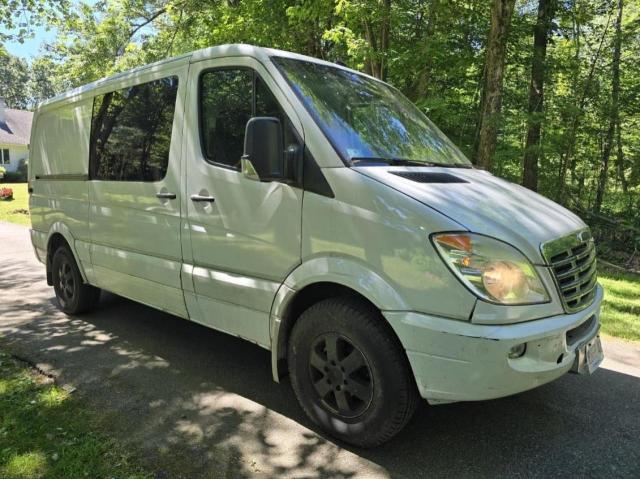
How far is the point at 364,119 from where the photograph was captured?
3.38 metres

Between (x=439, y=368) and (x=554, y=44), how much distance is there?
12.1m

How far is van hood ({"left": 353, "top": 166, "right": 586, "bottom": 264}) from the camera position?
8.30ft

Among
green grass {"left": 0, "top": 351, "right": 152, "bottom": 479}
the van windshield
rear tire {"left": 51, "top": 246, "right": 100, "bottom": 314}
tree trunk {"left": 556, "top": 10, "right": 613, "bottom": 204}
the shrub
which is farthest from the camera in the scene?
the shrub

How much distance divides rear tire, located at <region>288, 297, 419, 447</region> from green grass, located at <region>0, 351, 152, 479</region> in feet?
3.40

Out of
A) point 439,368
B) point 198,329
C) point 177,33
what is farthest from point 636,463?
point 177,33

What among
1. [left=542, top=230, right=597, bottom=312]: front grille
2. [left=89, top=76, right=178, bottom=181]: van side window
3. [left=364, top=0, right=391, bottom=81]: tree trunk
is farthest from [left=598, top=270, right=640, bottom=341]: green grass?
[left=364, top=0, right=391, bottom=81]: tree trunk

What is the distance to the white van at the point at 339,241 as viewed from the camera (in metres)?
2.46

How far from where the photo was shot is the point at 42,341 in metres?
4.71

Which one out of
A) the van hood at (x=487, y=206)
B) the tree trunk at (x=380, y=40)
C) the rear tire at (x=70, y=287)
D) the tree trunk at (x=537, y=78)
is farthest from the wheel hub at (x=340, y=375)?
the tree trunk at (x=537, y=78)

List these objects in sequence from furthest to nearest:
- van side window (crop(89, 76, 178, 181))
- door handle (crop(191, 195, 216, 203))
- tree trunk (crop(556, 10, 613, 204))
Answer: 1. tree trunk (crop(556, 10, 613, 204))
2. van side window (crop(89, 76, 178, 181))
3. door handle (crop(191, 195, 216, 203))

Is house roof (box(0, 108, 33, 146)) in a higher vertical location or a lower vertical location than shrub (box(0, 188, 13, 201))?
higher

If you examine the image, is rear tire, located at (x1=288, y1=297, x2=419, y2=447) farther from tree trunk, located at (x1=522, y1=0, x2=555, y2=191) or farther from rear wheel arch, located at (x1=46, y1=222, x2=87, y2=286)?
tree trunk, located at (x1=522, y1=0, x2=555, y2=191)

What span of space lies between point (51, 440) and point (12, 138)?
46.7 m

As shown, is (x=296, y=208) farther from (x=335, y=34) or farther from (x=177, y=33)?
(x=177, y=33)
